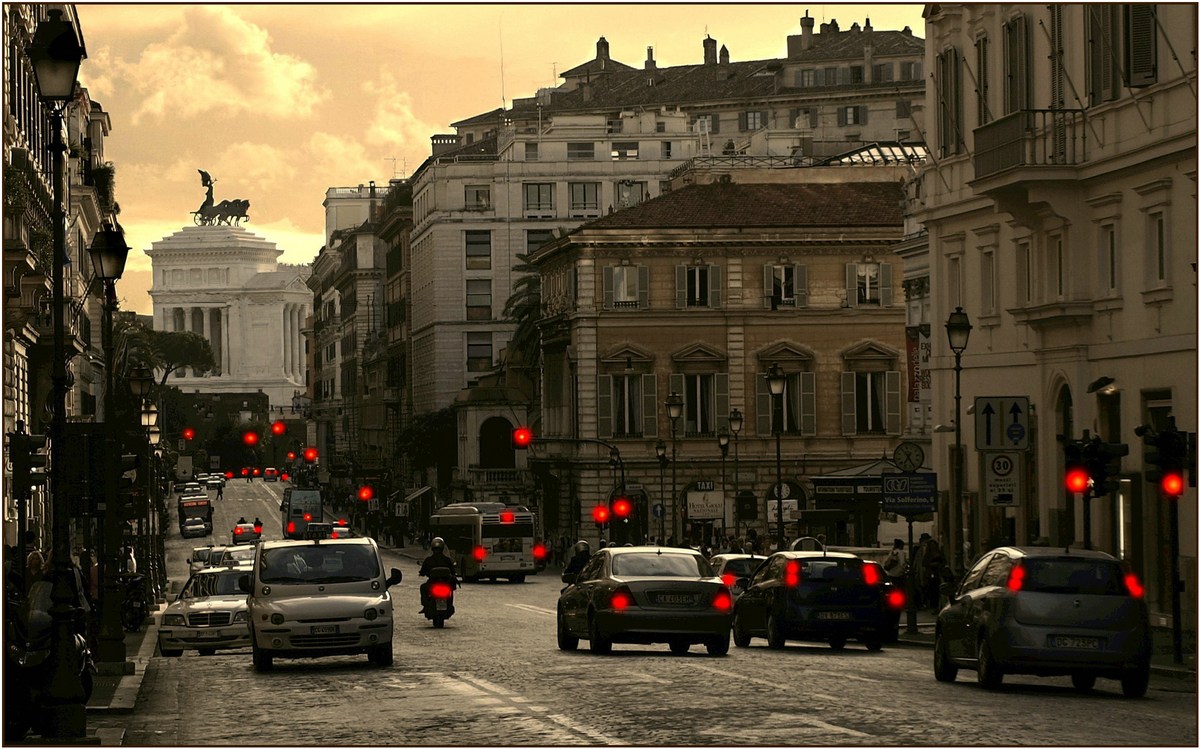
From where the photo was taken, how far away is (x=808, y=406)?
87312 millimetres

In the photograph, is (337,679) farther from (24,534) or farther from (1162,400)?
(1162,400)

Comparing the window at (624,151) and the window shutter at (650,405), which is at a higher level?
the window at (624,151)

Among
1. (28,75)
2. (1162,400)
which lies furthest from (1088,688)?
(28,75)

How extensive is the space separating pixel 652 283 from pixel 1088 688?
211 feet

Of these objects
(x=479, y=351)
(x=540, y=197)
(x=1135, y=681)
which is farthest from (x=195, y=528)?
(x=1135, y=681)

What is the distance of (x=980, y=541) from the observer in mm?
49531

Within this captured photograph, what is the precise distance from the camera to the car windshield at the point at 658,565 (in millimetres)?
30781

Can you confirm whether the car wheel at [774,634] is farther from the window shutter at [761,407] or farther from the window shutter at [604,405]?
the window shutter at [604,405]

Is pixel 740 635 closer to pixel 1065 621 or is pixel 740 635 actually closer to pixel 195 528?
pixel 1065 621

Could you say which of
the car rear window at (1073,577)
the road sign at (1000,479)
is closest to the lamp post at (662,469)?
the road sign at (1000,479)

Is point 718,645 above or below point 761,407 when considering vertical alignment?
below

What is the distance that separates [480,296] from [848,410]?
1466 inches

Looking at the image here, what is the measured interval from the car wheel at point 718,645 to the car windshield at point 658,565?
881mm

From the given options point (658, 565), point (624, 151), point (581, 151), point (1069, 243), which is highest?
point (624, 151)
